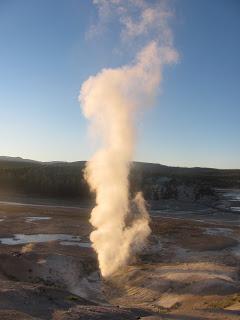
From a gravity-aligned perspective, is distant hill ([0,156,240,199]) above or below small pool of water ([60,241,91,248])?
above

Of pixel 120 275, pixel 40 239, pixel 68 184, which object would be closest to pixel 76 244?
pixel 40 239

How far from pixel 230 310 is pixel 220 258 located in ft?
56.6

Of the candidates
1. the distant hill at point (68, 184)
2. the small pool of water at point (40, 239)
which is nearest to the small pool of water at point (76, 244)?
the small pool of water at point (40, 239)

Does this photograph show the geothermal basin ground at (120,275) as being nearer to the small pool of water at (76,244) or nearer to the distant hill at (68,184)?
the small pool of water at (76,244)

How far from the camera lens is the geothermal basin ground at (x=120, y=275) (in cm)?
2159

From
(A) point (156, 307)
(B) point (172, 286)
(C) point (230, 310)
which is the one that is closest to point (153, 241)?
(B) point (172, 286)

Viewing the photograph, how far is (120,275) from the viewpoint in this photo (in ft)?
104

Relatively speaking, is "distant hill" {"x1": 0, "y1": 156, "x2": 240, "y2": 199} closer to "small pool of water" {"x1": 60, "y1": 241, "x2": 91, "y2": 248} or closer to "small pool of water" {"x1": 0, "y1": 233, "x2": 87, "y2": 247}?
"small pool of water" {"x1": 0, "y1": 233, "x2": 87, "y2": 247}

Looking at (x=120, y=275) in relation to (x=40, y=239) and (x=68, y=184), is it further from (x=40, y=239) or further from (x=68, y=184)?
(x=68, y=184)

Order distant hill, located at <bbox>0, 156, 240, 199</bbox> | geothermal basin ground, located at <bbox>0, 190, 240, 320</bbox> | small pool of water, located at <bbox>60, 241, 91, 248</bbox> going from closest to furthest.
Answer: geothermal basin ground, located at <bbox>0, 190, 240, 320</bbox> < small pool of water, located at <bbox>60, 241, 91, 248</bbox> < distant hill, located at <bbox>0, 156, 240, 199</bbox>

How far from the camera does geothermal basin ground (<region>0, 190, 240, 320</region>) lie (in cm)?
2159

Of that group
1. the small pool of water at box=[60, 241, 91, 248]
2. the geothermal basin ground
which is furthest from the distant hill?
the small pool of water at box=[60, 241, 91, 248]

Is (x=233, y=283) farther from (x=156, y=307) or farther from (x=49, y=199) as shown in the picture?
(x=49, y=199)

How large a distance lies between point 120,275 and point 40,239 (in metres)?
17.0
